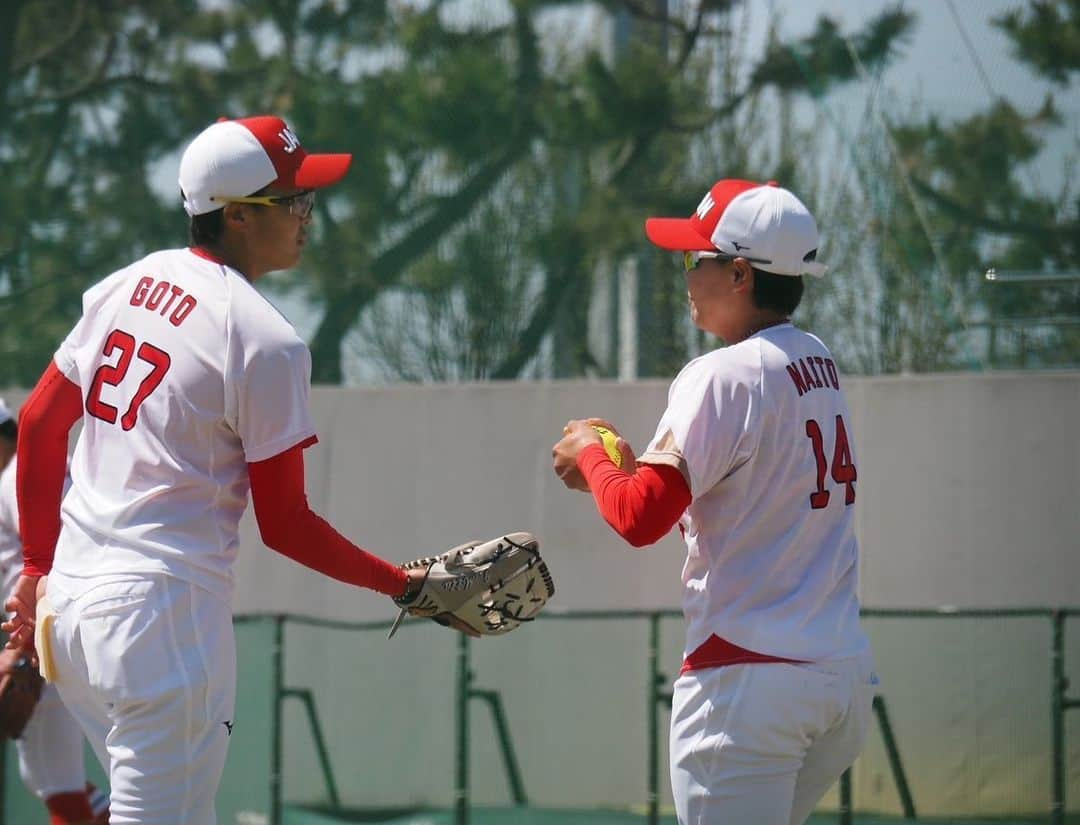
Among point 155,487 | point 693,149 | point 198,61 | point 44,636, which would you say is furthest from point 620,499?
point 198,61

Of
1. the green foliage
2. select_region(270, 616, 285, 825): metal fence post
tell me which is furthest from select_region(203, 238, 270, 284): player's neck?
the green foliage

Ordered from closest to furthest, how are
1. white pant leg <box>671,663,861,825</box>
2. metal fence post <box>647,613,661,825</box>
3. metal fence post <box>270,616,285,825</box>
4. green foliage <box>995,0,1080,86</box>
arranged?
white pant leg <box>671,663,861,825</box>, metal fence post <box>647,613,661,825</box>, metal fence post <box>270,616,285,825</box>, green foliage <box>995,0,1080,86</box>

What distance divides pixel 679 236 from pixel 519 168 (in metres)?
6.26

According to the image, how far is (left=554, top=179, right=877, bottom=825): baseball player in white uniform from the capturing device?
3.33m

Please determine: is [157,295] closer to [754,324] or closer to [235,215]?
[235,215]

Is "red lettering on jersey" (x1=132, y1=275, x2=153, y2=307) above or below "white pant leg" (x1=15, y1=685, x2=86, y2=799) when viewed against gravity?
above

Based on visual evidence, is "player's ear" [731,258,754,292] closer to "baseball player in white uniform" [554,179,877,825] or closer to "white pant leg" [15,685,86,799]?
"baseball player in white uniform" [554,179,877,825]

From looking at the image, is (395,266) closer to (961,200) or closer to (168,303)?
(961,200)

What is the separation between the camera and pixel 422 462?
30.3 feet


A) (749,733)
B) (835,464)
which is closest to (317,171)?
(835,464)

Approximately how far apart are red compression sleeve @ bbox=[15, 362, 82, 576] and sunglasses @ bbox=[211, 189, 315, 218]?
1.92 ft

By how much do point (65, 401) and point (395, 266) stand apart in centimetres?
634

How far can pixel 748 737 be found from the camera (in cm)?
332

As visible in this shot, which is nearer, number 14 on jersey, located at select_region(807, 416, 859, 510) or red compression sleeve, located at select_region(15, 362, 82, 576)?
number 14 on jersey, located at select_region(807, 416, 859, 510)
